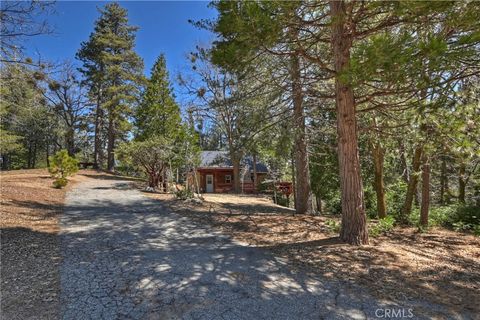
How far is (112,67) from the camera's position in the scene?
21.7m

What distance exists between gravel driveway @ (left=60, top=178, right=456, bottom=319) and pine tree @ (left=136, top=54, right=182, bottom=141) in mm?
9173

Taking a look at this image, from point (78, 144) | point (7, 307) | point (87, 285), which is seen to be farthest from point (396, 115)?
point (78, 144)

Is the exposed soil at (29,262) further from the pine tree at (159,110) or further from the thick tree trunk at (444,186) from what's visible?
the thick tree trunk at (444,186)

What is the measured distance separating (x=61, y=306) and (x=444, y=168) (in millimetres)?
18746

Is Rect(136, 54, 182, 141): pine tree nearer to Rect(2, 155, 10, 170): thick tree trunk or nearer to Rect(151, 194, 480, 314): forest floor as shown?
Rect(151, 194, 480, 314): forest floor

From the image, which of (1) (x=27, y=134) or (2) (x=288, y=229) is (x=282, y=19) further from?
(1) (x=27, y=134)

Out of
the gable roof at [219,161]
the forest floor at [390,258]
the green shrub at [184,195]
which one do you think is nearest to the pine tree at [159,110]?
the green shrub at [184,195]

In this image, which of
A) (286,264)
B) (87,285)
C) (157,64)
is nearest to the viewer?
(87,285)

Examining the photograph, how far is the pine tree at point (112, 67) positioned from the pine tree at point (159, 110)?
6.75m

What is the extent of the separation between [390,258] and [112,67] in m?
22.4

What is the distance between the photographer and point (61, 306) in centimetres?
294

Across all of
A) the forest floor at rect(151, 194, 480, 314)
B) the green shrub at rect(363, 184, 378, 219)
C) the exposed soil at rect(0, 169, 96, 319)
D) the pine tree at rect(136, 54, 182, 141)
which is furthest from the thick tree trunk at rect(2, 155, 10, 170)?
the green shrub at rect(363, 184, 378, 219)

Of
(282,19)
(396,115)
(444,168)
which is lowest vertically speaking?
(444,168)

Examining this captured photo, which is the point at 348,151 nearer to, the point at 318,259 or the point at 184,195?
the point at 318,259
